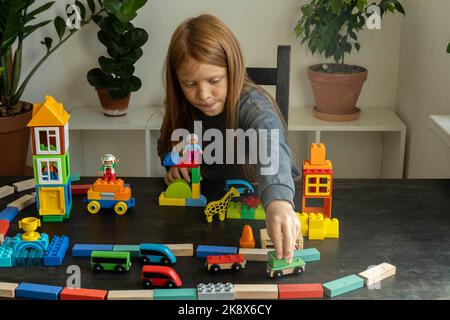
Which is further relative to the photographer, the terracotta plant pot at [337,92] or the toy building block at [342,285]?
the terracotta plant pot at [337,92]

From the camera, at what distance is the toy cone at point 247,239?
1.42 meters

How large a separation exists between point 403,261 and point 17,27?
199cm

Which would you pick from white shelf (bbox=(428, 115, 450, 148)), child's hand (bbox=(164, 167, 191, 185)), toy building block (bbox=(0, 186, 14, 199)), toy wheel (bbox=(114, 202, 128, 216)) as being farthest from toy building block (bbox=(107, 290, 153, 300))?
white shelf (bbox=(428, 115, 450, 148))

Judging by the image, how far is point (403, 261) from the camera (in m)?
1.36

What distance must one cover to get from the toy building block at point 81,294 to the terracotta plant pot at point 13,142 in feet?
5.61

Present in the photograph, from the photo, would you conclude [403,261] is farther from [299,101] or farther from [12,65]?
[12,65]

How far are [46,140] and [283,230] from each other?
0.59 m

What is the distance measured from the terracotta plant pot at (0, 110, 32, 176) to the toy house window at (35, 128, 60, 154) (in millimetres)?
1348

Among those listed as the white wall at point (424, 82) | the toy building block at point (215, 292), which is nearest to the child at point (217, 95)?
the toy building block at point (215, 292)

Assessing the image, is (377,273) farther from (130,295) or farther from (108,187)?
(108,187)

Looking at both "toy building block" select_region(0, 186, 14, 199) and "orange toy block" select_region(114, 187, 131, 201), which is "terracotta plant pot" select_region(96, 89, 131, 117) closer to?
"toy building block" select_region(0, 186, 14, 199)

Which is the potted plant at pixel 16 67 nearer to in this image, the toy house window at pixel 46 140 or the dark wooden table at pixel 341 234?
the dark wooden table at pixel 341 234

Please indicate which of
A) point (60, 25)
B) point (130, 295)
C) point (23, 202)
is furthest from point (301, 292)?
point (60, 25)

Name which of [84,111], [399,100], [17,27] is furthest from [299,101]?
[17,27]
